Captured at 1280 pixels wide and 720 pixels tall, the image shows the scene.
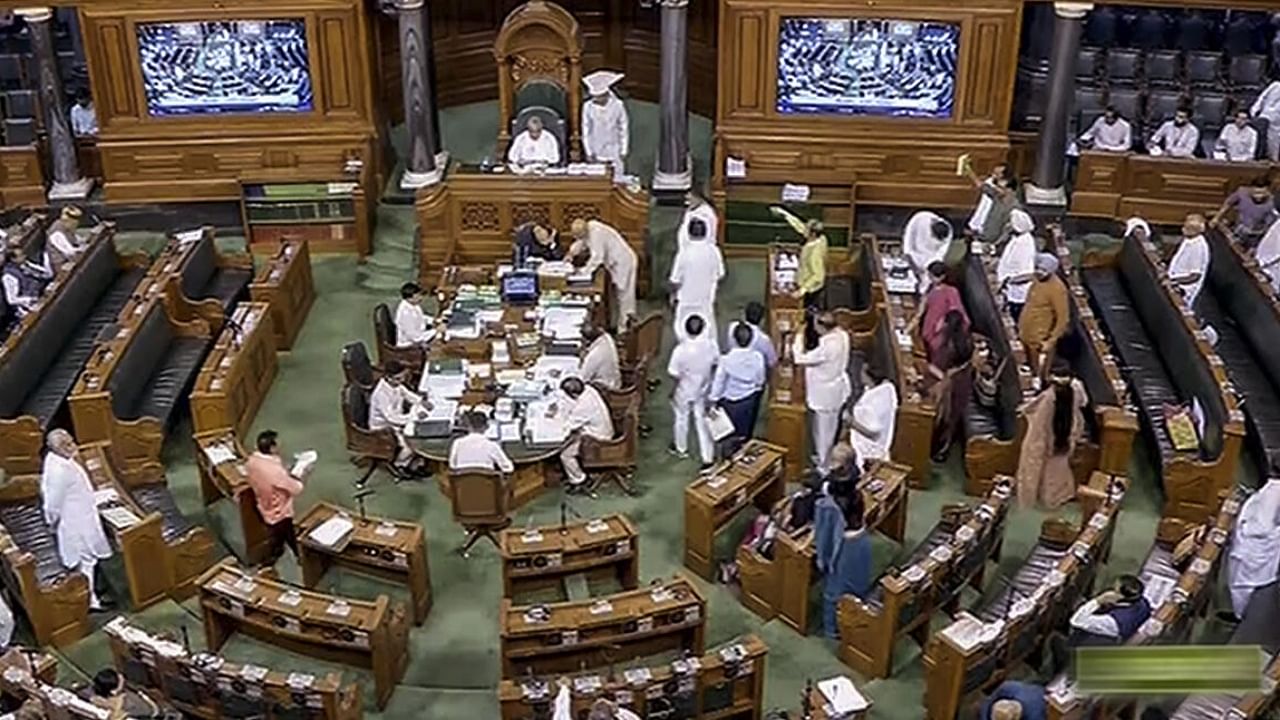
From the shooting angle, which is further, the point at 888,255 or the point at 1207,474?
the point at 888,255

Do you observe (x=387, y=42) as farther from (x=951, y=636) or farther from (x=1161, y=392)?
(x=951, y=636)

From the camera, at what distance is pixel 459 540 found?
12.8 m

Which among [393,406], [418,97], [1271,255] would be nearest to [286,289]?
[393,406]

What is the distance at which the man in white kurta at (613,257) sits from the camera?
48.7 feet

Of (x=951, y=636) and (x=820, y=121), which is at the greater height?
(x=820, y=121)

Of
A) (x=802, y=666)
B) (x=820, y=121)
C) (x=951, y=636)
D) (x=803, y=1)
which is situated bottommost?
(x=802, y=666)

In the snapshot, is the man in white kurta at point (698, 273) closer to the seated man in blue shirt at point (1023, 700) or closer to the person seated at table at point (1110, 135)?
the person seated at table at point (1110, 135)

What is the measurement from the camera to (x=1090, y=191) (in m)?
17.0

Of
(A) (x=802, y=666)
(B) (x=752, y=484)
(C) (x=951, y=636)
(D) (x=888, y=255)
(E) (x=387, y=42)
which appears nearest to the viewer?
(C) (x=951, y=636)

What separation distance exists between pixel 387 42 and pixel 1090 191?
823 cm

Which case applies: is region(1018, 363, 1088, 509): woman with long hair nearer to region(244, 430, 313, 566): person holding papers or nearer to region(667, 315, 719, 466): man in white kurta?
region(667, 315, 719, 466): man in white kurta

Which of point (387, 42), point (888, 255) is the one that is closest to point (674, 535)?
point (888, 255)

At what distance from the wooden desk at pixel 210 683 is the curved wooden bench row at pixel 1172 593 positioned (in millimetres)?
4409

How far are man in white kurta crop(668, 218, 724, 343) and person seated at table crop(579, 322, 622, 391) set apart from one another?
0.94 m
